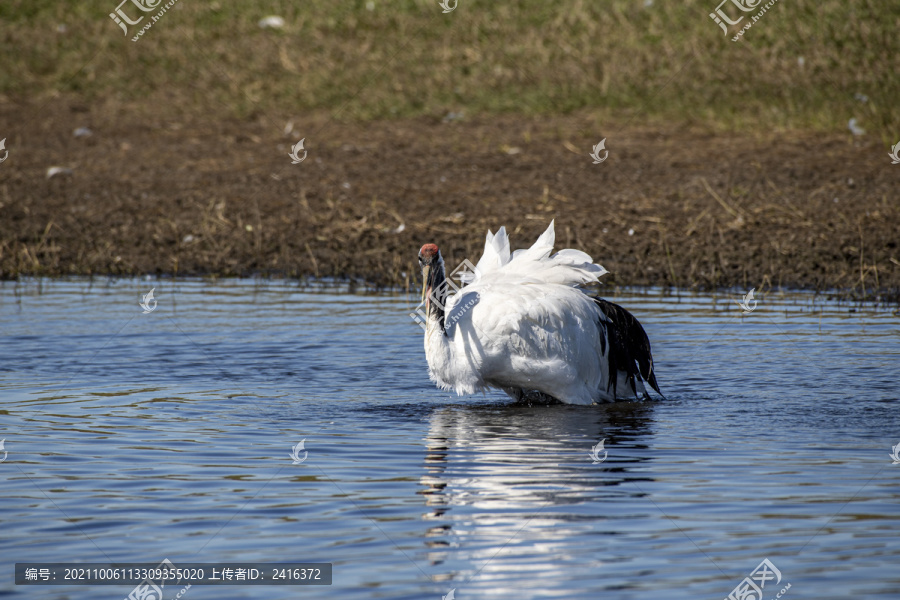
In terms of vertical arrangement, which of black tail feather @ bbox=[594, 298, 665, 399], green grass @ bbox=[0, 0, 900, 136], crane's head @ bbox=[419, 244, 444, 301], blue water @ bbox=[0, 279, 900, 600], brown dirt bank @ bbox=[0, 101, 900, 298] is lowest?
blue water @ bbox=[0, 279, 900, 600]

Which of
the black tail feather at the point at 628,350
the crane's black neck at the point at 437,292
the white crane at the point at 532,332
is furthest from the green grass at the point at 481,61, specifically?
the crane's black neck at the point at 437,292

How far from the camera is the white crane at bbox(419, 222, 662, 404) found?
8.37 meters

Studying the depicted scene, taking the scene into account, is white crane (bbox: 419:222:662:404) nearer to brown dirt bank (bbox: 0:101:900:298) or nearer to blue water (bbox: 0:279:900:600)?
blue water (bbox: 0:279:900:600)

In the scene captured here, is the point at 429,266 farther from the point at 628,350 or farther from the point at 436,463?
the point at 436,463

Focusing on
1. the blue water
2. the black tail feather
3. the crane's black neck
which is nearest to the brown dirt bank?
the blue water

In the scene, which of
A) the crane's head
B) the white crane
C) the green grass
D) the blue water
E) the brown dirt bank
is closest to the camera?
the blue water

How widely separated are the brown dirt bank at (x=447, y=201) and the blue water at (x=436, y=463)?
2.53 meters

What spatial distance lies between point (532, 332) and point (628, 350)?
96 centimetres

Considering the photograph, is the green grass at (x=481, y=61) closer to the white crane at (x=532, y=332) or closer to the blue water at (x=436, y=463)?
the blue water at (x=436, y=463)

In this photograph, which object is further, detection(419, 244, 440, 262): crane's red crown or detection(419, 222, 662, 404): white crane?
detection(419, 244, 440, 262): crane's red crown

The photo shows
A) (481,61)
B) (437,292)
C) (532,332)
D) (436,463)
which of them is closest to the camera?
(436,463)

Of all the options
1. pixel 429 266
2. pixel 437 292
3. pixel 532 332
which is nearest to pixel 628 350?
pixel 532 332

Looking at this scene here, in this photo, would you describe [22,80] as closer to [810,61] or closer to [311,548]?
[810,61]

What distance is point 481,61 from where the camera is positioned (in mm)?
21812
